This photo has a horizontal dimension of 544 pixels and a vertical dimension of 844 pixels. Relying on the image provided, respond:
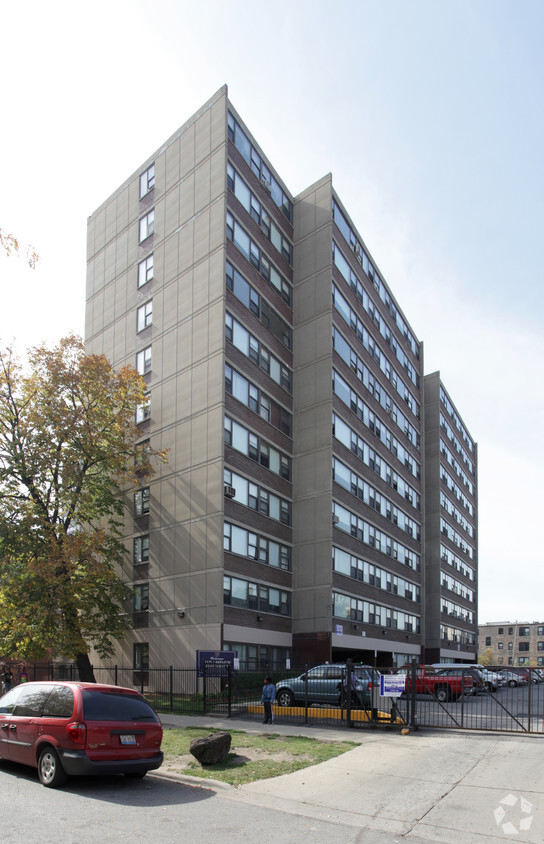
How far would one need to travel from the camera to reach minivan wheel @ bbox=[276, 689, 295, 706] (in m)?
21.9

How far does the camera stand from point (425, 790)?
36.9 ft

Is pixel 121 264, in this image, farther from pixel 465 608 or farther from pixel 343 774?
pixel 465 608

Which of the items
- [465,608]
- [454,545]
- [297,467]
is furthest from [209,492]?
[465,608]

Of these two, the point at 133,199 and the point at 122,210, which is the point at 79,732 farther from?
the point at 122,210

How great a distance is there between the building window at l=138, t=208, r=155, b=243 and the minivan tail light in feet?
107

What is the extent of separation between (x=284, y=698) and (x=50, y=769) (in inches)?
489

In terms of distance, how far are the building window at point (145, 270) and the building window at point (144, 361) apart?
409 centimetres

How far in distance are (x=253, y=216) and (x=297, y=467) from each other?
44.5 ft

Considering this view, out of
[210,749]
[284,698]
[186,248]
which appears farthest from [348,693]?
[186,248]

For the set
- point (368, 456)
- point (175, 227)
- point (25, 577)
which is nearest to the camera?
point (25, 577)

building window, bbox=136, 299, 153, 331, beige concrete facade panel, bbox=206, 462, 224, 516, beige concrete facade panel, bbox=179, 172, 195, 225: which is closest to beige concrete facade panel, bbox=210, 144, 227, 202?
beige concrete facade panel, bbox=179, 172, 195, 225

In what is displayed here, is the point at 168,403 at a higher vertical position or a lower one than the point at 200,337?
lower

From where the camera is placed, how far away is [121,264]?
4153cm

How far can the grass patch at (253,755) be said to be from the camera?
12.3m
